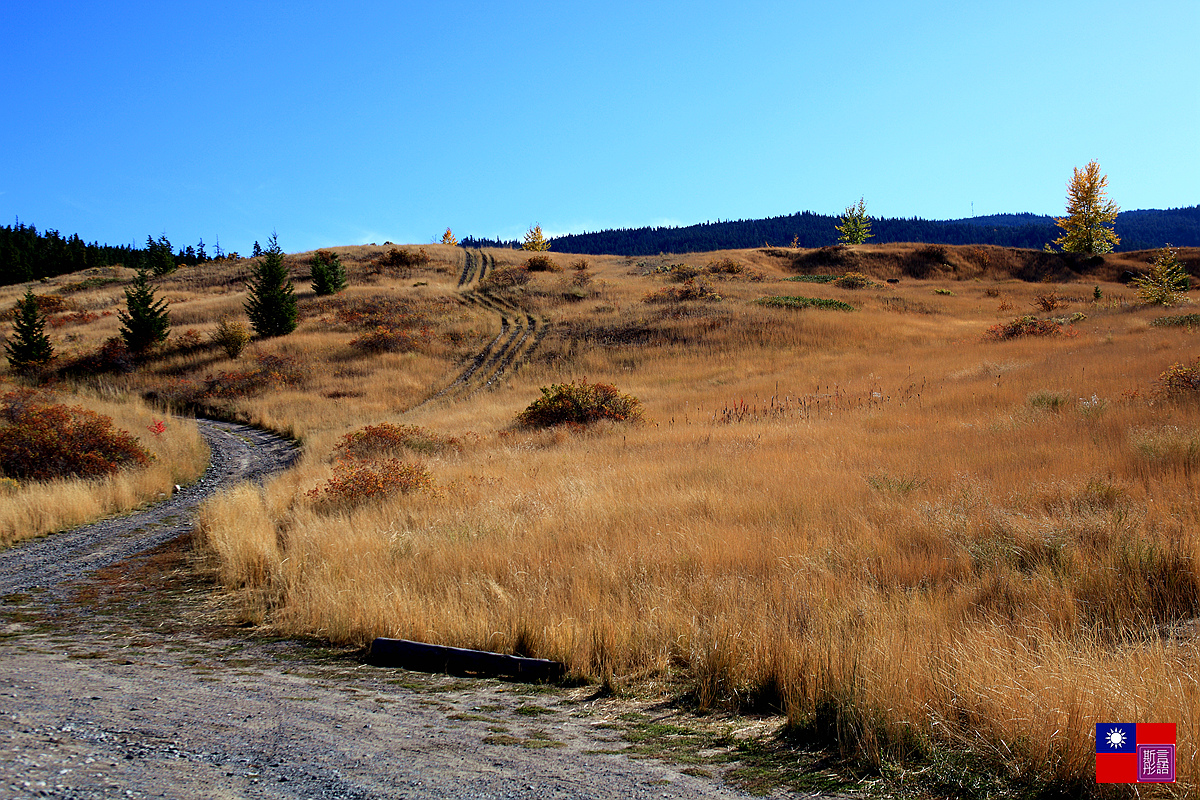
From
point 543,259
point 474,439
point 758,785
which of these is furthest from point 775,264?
point 758,785

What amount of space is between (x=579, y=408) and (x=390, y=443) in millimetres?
5778

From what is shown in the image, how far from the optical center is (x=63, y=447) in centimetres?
1398

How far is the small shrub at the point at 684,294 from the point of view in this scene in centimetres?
4366

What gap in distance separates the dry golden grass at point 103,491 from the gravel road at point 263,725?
5.16 metres

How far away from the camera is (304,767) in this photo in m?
3.09

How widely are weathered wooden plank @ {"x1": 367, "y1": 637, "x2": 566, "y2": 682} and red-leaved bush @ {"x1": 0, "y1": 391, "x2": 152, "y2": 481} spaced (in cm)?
1264

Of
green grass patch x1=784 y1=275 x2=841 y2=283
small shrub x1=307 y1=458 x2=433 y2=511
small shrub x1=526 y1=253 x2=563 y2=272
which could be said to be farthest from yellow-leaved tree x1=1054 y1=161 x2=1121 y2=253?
small shrub x1=307 y1=458 x2=433 y2=511

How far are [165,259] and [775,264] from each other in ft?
225

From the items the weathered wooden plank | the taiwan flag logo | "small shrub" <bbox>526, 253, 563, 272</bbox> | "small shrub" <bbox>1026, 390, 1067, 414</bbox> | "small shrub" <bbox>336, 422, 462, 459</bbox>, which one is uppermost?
"small shrub" <bbox>526, 253, 563, 272</bbox>

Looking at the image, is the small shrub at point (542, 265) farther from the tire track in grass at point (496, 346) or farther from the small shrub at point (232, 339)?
the small shrub at point (232, 339)

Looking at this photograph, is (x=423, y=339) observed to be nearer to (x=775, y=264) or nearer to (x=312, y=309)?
(x=312, y=309)

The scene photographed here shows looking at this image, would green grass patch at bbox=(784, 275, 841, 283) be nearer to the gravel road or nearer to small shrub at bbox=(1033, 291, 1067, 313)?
small shrub at bbox=(1033, 291, 1067, 313)

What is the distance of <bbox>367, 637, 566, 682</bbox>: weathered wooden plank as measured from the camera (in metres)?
4.77

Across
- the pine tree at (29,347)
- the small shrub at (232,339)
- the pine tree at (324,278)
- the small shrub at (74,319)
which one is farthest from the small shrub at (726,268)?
the small shrub at (74,319)
